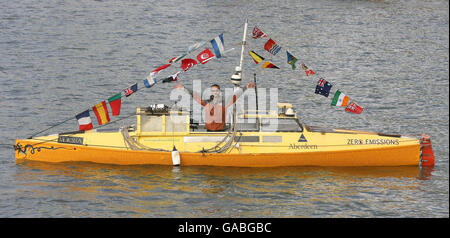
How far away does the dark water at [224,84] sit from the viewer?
68.8 feet

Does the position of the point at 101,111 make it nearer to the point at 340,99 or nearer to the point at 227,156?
the point at 227,156

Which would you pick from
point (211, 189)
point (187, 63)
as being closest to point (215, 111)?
point (187, 63)

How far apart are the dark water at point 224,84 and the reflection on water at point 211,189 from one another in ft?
0.19

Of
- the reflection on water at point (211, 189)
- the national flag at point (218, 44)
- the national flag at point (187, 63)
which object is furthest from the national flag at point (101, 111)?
the national flag at point (218, 44)

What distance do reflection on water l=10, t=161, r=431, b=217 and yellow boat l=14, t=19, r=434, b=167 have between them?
0.30 m

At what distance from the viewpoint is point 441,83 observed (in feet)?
117

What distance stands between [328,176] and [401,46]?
2254cm

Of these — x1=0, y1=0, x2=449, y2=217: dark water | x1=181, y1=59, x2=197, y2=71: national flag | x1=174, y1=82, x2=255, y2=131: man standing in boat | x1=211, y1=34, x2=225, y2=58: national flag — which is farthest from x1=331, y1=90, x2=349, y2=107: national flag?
x1=181, y1=59, x2=197, y2=71: national flag

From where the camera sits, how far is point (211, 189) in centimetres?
2162

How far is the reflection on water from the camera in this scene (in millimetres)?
20438

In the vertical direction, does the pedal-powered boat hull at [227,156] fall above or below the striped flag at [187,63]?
below

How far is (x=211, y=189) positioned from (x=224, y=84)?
13342 mm

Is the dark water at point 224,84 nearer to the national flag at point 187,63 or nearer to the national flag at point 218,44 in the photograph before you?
the national flag at point 218,44

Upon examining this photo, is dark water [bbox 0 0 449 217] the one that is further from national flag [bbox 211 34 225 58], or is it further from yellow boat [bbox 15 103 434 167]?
national flag [bbox 211 34 225 58]
